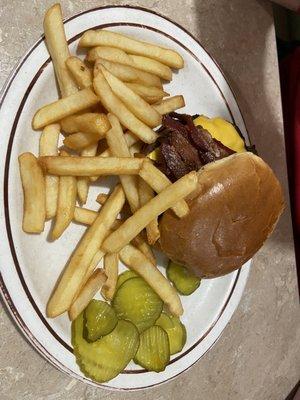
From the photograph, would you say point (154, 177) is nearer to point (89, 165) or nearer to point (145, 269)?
point (89, 165)

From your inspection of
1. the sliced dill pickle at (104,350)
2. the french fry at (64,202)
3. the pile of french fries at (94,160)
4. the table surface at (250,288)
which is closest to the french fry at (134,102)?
the pile of french fries at (94,160)

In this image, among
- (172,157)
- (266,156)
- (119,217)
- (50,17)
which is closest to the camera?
(50,17)

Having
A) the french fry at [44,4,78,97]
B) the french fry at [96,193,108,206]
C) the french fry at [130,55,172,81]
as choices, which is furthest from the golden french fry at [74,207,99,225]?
the french fry at [130,55,172,81]

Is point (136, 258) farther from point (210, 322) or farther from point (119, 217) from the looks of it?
point (210, 322)

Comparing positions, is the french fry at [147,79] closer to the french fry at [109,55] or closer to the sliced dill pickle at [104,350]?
the french fry at [109,55]

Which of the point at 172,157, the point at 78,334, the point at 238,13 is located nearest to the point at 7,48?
the point at 172,157

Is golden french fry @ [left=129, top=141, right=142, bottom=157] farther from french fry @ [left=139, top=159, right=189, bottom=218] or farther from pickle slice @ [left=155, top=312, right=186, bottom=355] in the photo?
pickle slice @ [left=155, top=312, right=186, bottom=355]
